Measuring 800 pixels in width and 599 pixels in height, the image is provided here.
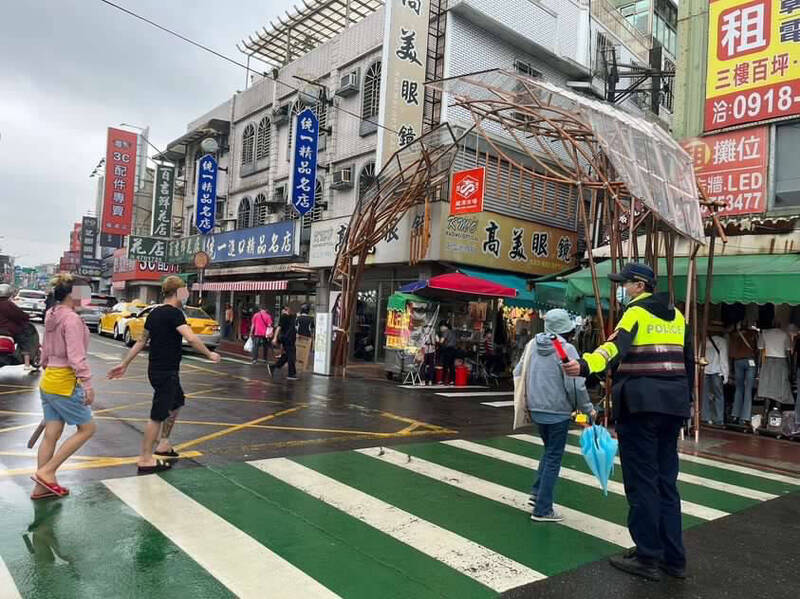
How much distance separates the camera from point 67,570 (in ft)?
12.3

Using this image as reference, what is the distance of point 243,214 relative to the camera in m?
28.3

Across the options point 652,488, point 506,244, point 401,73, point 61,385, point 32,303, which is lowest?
point 652,488

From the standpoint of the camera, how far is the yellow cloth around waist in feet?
16.6

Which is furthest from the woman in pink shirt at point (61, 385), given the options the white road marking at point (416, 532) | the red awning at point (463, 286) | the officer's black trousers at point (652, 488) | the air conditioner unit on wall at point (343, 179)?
the air conditioner unit on wall at point (343, 179)

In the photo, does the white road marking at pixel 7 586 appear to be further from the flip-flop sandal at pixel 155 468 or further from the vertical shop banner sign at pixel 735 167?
the vertical shop banner sign at pixel 735 167

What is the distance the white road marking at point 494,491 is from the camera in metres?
4.94

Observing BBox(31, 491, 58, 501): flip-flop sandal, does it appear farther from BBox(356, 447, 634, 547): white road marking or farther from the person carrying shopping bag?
the person carrying shopping bag

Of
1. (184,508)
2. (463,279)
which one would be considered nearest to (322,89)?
(463,279)

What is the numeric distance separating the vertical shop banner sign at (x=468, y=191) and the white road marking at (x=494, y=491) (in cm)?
943

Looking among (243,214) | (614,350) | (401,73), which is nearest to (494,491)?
(614,350)

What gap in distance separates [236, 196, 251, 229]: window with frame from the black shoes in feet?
83.8

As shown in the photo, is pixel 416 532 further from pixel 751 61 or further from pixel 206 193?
pixel 206 193

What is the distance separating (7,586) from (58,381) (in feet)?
6.27

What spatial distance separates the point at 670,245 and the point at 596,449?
18.0 feet
